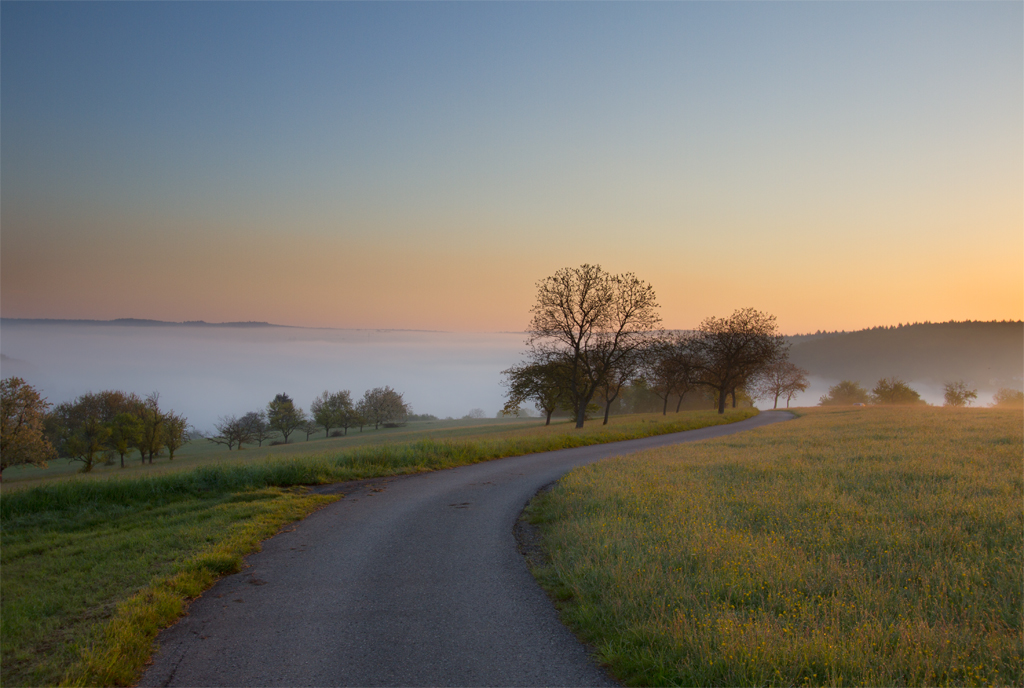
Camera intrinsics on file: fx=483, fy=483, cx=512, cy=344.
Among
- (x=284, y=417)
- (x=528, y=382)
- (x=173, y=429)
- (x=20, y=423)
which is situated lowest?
(x=284, y=417)

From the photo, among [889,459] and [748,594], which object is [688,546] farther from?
[889,459]

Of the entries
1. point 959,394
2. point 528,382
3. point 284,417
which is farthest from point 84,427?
point 959,394

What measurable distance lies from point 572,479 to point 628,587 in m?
7.52

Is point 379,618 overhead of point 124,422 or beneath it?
beneath

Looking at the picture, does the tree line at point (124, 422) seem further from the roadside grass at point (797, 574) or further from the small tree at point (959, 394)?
the small tree at point (959, 394)

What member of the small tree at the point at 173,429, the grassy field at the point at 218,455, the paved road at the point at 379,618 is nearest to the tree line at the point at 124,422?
the small tree at the point at 173,429

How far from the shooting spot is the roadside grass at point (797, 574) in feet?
15.1

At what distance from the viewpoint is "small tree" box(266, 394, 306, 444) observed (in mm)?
83656

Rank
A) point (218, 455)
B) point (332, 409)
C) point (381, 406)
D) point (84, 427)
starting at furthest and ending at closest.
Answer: point (381, 406) → point (332, 409) → point (218, 455) → point (84, 427)

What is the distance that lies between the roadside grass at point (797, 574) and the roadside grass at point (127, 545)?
521cm

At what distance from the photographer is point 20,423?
38.6 m

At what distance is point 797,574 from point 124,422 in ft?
218

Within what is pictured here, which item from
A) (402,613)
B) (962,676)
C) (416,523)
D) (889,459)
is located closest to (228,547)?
(416,523)

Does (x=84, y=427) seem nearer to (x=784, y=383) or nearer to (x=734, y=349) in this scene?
(x=734, y=349)
